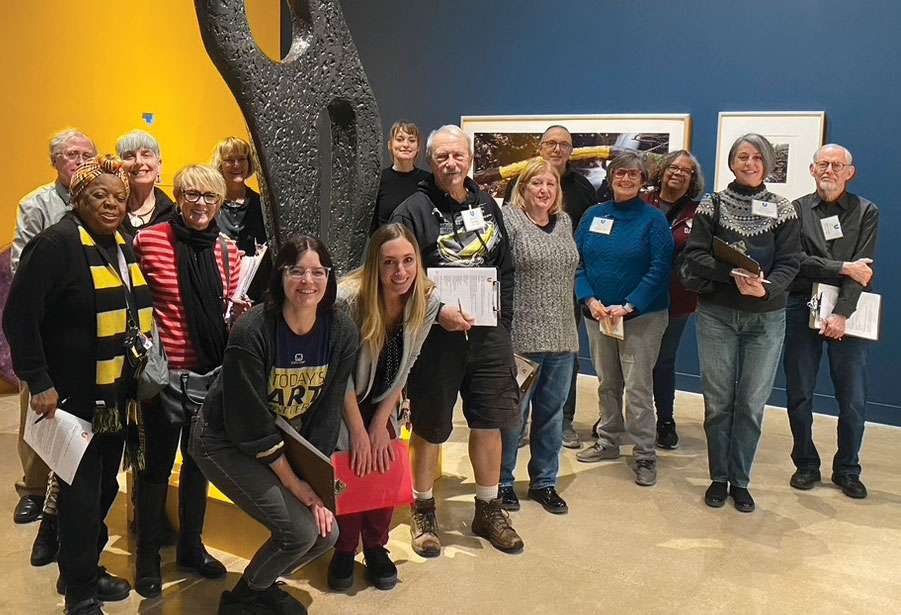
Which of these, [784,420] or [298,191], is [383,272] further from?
[784,420]

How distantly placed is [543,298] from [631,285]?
0.62 m

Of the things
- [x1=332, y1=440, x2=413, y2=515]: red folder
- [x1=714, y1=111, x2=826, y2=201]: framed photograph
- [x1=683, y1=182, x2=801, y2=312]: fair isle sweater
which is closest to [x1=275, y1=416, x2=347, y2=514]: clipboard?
[x1=332, y1=440, x2=413, y2=515]: red folder

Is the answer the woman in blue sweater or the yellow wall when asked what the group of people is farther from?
Answer: the yellow wall

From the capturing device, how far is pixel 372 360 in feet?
8.45

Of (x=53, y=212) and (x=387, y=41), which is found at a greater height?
(x=387, y=41)

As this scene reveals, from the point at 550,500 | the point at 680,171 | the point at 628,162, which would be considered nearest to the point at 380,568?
the point at 550,500

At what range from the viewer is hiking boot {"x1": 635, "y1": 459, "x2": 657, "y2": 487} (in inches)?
150

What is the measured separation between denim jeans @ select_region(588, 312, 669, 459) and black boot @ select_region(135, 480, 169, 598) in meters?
2.21

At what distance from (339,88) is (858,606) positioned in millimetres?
2605

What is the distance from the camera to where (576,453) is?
14.0 feet

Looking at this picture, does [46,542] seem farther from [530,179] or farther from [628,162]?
[628,162]

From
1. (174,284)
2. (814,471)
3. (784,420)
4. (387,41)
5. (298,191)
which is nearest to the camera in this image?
(174,284)

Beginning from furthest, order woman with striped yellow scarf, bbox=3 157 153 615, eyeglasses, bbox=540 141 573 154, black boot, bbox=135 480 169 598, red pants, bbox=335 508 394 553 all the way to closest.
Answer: eyeglasses, bbox=540 141 573 154 < red pants, bbox=335 508 394 553 < black boot, bbox=135 480 169 598 < woman with striped yellow scarf, bbox=3 157 153 615

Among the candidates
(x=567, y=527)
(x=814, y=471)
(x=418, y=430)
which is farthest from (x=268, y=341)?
(x=814, y=471)
